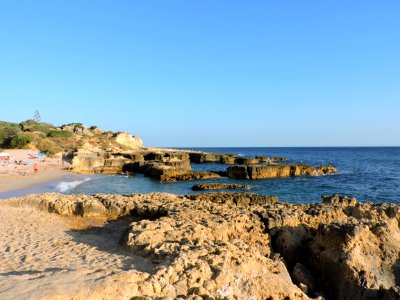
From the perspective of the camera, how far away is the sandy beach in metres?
26.2

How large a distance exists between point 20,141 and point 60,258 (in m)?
50.0

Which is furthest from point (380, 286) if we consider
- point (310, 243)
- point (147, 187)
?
point (147, 187)

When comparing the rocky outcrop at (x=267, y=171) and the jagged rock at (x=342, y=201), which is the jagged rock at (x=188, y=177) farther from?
the jagged rock at (x=342, y=201)

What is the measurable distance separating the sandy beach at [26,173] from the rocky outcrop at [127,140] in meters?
31.6

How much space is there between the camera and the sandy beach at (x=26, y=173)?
85.8 feet

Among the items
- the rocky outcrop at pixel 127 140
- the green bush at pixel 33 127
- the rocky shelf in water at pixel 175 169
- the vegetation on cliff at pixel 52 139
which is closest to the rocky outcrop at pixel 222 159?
the rocky outcrop at pixel 127 140

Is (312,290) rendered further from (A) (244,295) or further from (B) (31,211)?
(B) (31,211)

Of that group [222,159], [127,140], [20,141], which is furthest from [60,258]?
[127,140]

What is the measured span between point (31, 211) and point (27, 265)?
7.00m

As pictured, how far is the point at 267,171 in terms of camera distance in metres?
39.5

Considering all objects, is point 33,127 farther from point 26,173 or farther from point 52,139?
point 26,173

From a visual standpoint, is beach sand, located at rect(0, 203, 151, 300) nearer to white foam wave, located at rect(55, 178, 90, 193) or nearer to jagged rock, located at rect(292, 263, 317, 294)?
jagged rock, located at rect(292, 263, 317, 294)

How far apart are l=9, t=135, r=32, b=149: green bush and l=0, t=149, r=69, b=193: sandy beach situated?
24.5 ft

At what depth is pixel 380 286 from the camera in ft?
26.6
